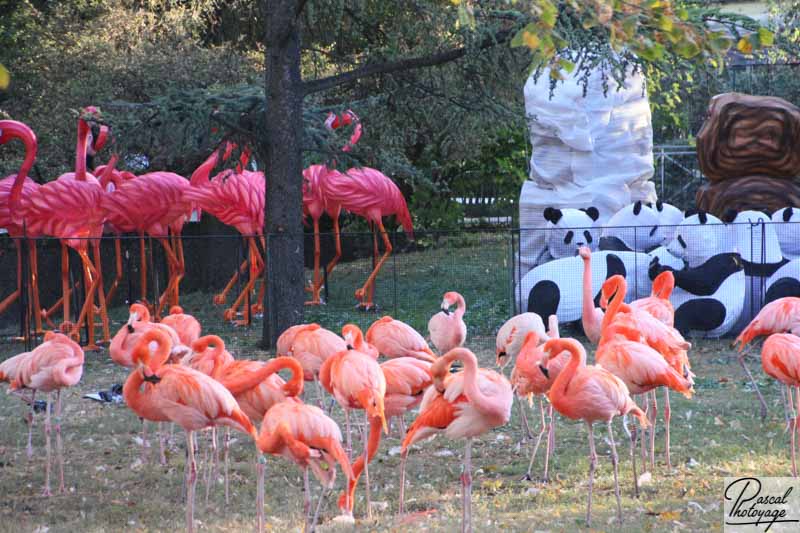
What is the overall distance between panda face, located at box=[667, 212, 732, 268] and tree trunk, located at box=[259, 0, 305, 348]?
4718 mm

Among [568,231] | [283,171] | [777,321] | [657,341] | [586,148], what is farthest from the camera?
[586,148]

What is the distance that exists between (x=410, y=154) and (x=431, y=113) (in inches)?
421

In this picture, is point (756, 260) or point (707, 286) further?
point (756, 260)

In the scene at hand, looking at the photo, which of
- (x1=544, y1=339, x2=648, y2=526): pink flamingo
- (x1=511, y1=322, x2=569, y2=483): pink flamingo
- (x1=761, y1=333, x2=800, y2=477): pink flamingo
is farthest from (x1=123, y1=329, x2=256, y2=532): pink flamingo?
(x1=761, y1=333, x2=800, y2=477): pink flamingo

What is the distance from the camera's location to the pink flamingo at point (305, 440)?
481cm

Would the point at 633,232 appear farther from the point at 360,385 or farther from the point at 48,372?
the point at 48,372

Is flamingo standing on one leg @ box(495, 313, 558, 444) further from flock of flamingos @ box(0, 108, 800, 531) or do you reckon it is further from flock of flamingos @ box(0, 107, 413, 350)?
flock of flamingos @ box(0, 107, 413, 350)

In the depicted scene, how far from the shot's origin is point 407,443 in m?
5.41

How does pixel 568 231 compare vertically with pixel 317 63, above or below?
below

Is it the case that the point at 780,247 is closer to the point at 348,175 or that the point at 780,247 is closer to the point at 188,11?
the point at 348,175

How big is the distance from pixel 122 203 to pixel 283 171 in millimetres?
2331

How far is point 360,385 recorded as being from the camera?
214 inches

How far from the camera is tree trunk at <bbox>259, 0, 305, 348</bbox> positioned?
11.1 m

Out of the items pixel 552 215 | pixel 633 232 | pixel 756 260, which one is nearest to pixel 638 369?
pixel 756 260
